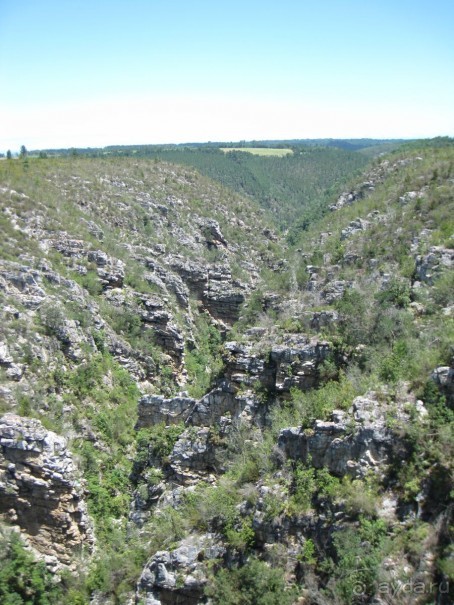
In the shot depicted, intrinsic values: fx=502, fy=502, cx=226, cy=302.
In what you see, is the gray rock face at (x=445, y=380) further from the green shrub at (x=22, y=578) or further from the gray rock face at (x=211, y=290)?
the gray rock face at (x=211, y=290)

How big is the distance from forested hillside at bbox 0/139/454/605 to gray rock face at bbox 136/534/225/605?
7 cm

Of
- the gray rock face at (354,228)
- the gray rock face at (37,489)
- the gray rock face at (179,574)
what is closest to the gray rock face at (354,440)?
the gray rock face at (179,574)

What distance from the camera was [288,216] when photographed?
312ft

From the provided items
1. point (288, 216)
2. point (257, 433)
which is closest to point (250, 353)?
point (257, 433)

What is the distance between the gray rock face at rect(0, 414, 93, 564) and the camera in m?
21.4

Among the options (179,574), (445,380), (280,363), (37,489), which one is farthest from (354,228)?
(179,574)

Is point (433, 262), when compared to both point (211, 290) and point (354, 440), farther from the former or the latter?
point (211, 290)

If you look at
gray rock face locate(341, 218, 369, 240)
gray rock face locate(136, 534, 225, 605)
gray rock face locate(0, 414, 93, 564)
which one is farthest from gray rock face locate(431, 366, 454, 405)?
gray rock face locate(341, 218, 369, 240)

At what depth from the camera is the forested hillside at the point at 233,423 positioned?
14836 millimetres

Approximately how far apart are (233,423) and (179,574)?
6887 millimetres

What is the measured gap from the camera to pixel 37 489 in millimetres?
21516

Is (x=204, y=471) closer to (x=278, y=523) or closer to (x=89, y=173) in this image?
(x=278, y=523)

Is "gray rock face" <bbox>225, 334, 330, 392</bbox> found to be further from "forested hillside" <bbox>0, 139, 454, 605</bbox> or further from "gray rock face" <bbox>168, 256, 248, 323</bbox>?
"gray rock face" <bbox>168, 256, 248, 323</bbox>

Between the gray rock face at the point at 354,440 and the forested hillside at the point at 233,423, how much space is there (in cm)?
7
